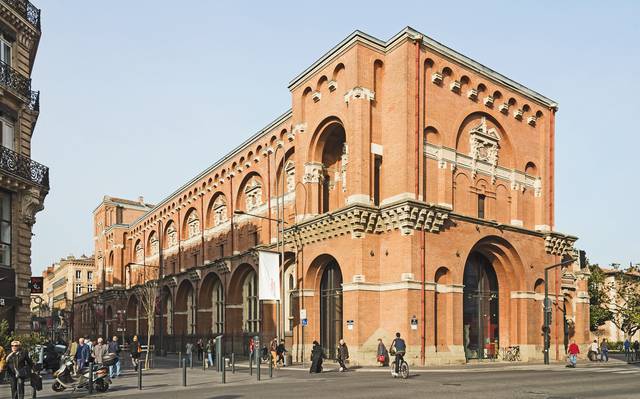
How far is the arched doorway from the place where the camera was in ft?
115

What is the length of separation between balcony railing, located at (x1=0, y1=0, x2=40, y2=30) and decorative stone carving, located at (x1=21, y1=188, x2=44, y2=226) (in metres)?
7.51

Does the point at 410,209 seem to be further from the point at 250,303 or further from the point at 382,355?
the point at 250,303

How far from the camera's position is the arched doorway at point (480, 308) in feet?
115

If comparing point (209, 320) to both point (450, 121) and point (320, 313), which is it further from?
point (450, 121)

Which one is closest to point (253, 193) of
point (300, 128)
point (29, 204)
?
point (300, 128)

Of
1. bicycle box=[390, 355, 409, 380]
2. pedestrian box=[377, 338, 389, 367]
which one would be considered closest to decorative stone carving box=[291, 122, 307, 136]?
pedestrian box=[377, 338, 389, 367]

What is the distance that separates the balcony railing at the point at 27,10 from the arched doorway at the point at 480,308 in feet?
85.2

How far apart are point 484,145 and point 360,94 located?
31.1ft

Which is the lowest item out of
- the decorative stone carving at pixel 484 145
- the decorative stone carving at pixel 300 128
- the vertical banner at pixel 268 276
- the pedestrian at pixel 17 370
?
the pedestrian at pixel 17 370

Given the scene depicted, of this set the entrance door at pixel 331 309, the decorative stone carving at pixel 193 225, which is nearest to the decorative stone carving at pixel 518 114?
the entrance door at pixel 331 309

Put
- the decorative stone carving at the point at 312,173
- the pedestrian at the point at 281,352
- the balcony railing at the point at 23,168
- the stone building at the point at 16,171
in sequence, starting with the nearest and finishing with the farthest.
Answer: the balcony railing at the point at 23,168 < the stone building at the point at 16,171 < the pedestrian at the point at 281,352 < the decorative stone carving at the point at 312,173

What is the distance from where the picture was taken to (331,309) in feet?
115

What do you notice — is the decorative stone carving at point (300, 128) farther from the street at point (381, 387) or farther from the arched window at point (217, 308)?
the arched window at point (217, 308)

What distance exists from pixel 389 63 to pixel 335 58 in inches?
127
